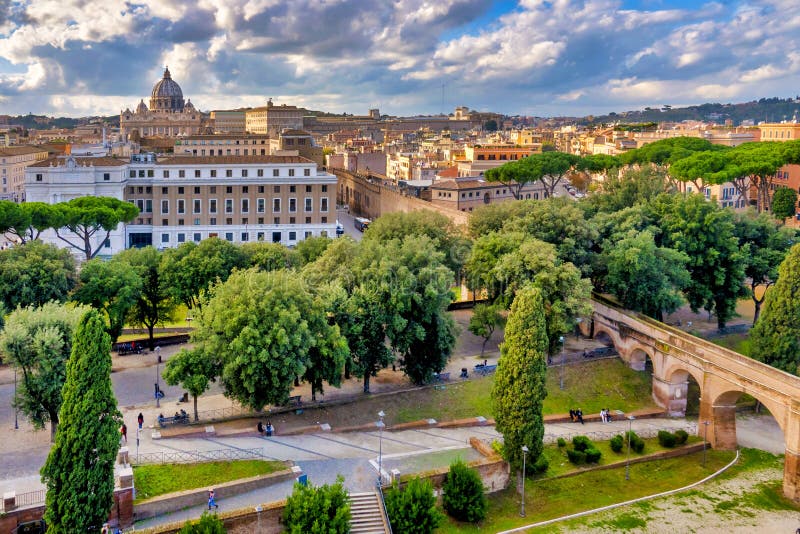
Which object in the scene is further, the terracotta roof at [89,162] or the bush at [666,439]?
the terracotta roof at [89,162]

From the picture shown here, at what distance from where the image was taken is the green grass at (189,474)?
82.3ft

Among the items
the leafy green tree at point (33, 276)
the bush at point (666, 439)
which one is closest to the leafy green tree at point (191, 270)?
the leafy green tree at point (33, 276)

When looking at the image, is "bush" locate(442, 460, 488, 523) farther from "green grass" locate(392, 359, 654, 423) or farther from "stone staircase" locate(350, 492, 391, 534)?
"green grass" locate(392, 359, 654, 423)

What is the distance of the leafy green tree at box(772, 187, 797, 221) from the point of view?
239 feet

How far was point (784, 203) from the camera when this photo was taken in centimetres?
7325

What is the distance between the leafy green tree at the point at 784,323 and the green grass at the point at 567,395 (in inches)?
238

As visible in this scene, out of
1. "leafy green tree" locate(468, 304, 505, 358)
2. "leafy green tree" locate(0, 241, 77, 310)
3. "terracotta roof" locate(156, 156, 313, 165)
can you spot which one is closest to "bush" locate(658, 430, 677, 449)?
"leafy green tree" locate(468, 304, 505, 358)

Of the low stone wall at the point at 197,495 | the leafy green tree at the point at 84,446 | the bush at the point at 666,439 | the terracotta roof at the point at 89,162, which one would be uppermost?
the terracotta roof at the point at 89,162

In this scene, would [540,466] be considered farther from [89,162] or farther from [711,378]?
[89,162]

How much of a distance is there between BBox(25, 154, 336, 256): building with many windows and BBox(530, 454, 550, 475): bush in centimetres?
3939

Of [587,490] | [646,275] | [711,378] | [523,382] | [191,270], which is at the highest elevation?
[646,275]

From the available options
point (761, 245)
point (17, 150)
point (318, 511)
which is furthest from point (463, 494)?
point (17, 150)

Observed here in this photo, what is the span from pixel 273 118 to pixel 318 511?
139124 millimetres

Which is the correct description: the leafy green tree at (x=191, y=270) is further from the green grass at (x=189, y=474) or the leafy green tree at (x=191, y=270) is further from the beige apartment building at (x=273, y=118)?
the beige apartment building at (x=273, y=118)
